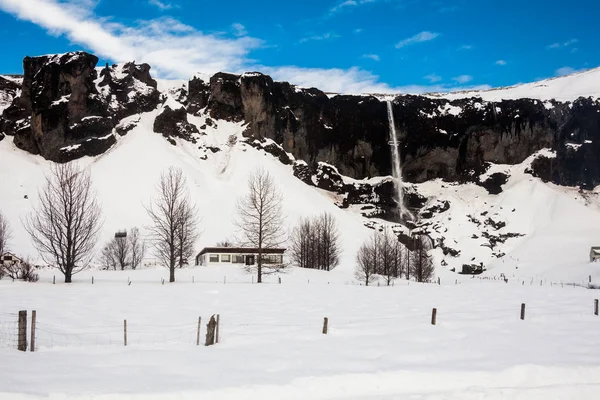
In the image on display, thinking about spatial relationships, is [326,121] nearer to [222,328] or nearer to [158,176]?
[158,176]

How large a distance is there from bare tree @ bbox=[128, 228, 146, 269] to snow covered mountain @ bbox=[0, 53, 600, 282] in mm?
6839

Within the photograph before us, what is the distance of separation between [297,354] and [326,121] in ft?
451

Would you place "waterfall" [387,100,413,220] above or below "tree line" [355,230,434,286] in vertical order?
above

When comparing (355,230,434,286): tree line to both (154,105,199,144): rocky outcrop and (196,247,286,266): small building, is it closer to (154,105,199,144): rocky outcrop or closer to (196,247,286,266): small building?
(196,247,286,266): small building

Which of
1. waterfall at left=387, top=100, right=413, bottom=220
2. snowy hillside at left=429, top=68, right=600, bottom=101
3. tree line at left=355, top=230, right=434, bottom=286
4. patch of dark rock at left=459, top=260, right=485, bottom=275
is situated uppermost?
snowy hillside at left=429, top=68, right=600, bottom=101

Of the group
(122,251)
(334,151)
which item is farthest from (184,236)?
(334,151)

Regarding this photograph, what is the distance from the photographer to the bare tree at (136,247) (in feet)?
252

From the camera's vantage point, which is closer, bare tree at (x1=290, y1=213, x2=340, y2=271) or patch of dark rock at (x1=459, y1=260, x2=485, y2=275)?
bare tree at (x1=290, y1=213, x2=340, y2=271)

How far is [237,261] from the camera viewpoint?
7406 centimetres

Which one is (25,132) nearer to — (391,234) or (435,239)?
(391,234)

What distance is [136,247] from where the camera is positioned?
262ft

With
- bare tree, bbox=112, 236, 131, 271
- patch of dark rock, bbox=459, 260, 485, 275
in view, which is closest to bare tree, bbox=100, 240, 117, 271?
bare tree, bbox=112, 236, 131, 271

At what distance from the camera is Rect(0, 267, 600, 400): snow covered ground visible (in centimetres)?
1088

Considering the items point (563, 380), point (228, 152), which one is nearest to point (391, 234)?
point (228, 152)
